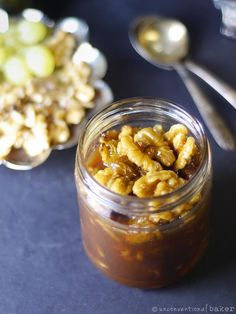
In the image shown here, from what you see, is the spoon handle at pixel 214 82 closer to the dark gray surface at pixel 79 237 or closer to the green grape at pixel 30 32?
the dark gray surface at pixel 79 237

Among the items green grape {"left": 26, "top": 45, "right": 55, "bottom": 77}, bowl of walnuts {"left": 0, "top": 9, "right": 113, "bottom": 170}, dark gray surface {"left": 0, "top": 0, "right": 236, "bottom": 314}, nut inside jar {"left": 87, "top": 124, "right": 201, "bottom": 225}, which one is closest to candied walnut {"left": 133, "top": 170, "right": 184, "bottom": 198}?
nut inside jar {"left": 87, "top": 124, "right": 201, "bottom": 225}

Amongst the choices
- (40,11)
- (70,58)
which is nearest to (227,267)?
(70,58)

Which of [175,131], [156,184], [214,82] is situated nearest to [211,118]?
[214,82]

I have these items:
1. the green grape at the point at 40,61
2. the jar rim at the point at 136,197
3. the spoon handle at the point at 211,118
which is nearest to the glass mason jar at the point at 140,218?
the jar rim at the point at 136,197

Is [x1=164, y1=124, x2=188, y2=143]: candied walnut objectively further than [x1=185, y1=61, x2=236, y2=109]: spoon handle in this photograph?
No

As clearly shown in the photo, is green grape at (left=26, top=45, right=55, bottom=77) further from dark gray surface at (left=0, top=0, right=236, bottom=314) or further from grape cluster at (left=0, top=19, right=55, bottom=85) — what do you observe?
dark gray surface at (left=0, top=0, right=236, bottom=314)

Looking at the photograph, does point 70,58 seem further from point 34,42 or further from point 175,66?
point 175,66
